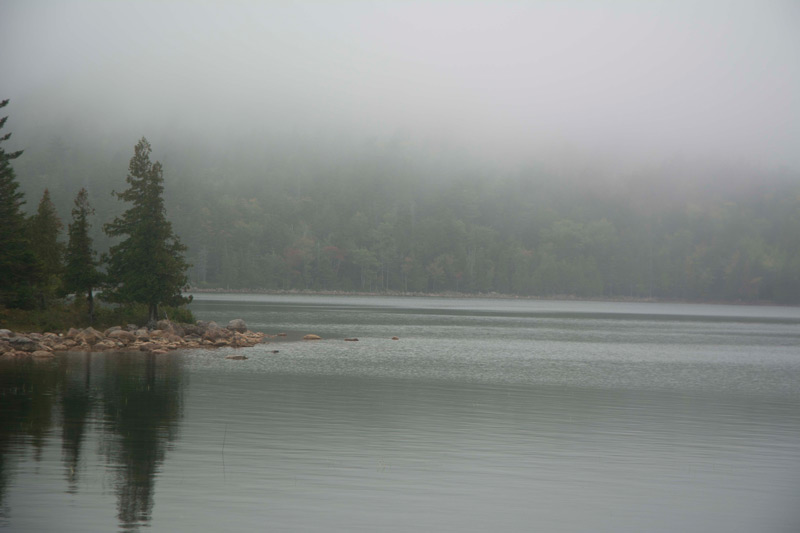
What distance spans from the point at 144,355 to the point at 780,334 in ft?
260

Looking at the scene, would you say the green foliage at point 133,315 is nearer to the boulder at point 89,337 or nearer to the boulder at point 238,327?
the boulder at point 238,327

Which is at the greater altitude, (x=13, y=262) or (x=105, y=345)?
(x=13, y=262)

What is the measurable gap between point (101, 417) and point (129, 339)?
97.6 ft

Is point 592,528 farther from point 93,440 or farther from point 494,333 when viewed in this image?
point 494,333

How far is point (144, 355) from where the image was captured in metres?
46.7

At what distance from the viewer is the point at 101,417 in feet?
78.8

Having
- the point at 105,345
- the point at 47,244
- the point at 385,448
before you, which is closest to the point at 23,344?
the point at 105,345

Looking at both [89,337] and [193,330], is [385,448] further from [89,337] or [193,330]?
[193,330]

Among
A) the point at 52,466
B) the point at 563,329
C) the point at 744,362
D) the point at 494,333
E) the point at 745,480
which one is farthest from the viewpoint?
the point at 563,329

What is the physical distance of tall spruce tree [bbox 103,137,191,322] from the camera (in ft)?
189

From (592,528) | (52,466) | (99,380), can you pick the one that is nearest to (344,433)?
(52,466)

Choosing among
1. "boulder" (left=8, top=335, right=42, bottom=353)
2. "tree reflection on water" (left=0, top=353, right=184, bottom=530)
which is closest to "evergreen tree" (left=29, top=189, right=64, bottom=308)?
"boulder" (left=8, top=335, right=42, bottom=353)

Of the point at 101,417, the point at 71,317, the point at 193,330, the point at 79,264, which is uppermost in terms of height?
the point at 79,264

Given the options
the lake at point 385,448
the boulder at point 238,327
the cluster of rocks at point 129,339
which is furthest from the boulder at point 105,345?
the boulder at point 238,327
